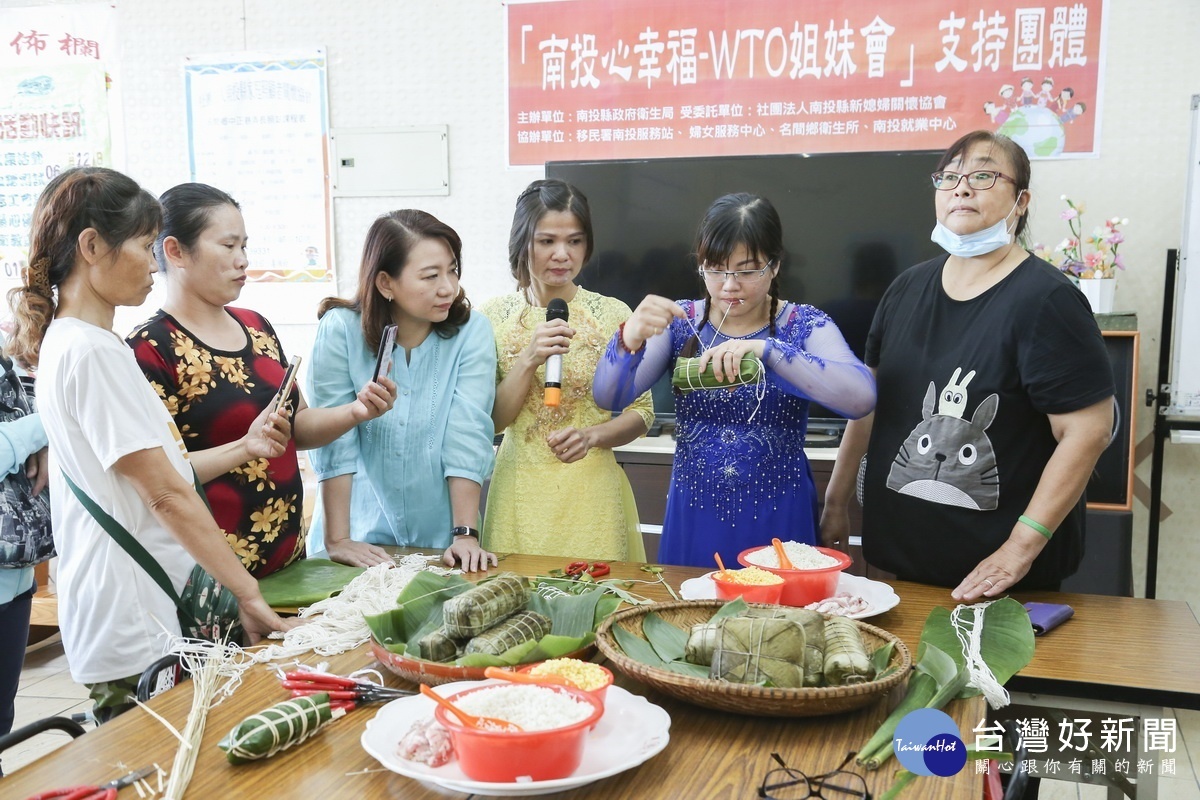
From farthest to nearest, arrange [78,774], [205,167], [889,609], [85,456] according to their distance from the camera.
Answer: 1. [205,167]
2. [889,609]
3. [85,456]
4. [78,774]

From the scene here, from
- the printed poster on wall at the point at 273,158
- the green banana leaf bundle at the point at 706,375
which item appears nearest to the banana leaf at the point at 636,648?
the green banana leaf bundle at the point at 706,375

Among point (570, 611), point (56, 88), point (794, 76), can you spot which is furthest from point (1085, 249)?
point (56, 88)

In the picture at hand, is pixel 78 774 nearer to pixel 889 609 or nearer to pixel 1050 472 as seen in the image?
pixel 889 609

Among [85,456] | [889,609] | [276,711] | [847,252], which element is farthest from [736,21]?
[276,711]

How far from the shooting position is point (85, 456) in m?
1.49

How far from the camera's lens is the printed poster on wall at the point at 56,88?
175 inches

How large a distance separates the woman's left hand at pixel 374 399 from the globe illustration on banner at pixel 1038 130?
2.68m

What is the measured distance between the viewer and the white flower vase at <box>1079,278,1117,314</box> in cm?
323

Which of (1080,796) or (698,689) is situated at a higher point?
(698,689)

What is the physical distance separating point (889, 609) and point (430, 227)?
1294 millimetres

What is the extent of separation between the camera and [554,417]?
232 cm

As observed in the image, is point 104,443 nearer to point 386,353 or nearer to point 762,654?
point 386,353

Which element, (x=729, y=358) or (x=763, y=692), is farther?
(x=729, y=358)

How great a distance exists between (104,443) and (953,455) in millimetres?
1545
